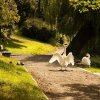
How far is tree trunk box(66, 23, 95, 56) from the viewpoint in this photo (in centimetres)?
3571

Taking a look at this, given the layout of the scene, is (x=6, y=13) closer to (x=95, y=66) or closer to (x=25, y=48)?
(x=25, y=48)

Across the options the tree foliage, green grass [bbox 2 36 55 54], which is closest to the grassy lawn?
the tree foliage

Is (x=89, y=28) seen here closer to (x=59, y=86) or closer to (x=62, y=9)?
(x=62, y=9)

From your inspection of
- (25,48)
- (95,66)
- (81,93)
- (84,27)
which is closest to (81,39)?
(84,27)

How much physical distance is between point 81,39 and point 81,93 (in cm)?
2167

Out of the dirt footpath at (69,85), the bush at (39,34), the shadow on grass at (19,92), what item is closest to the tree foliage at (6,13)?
the dirt footpath at (69,85)

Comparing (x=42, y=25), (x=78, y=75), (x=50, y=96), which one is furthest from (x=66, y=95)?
(x=42, y=25)

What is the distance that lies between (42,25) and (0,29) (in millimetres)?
19051

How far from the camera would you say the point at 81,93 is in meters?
15.2

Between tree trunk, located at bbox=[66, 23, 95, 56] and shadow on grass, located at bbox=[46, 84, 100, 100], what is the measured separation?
728 inches

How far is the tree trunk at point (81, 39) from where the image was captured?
35.7 meters

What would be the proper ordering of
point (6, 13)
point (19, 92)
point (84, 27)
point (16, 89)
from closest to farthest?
point (19, 92)
point (16, 89)
point (84, 27)
point (6, 13)

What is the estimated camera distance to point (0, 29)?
1672 inches

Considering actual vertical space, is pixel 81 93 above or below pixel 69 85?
above
